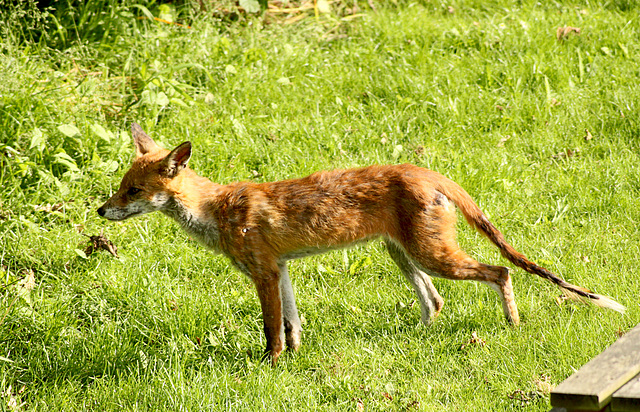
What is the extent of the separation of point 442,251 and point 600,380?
7.00ft

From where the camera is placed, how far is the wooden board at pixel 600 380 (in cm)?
294

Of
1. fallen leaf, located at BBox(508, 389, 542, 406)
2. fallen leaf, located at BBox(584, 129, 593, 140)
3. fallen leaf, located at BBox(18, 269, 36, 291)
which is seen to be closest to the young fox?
fallen leaf, located at BBox(508, 389, 542, 406)

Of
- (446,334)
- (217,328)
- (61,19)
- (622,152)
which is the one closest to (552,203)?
(622,152)

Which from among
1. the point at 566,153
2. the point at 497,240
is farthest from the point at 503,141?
the point at 497,240

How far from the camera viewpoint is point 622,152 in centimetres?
757

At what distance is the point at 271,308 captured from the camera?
17.1 feet

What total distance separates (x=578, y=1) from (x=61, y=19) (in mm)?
7288

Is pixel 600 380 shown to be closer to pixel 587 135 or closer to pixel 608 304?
pixel 608 304

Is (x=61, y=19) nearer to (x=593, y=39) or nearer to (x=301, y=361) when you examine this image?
(x=301, y=361)

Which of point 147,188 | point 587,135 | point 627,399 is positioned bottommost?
point 587,135

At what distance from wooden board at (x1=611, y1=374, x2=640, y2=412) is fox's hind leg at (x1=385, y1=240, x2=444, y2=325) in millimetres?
2511

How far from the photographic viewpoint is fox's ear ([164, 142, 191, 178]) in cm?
523

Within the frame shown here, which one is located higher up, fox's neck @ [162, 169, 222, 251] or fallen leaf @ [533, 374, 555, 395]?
fox's neck @ [162, 169, 222, 251]

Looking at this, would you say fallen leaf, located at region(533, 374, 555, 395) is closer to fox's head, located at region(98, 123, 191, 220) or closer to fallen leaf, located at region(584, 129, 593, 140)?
fox's head, located at region(98, 123, 191, 220)
